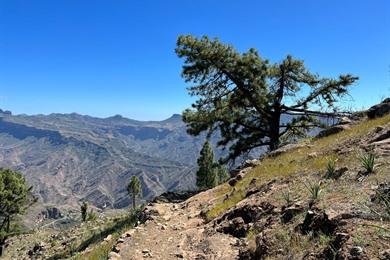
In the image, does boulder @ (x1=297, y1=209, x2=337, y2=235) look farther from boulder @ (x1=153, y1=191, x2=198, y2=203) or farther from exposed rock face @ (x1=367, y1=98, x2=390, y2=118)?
exposed rock face @ (x1=367, y1=98, x2=390, y2=118)

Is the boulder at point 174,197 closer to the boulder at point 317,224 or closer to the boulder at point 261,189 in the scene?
the boulder at point 261,189

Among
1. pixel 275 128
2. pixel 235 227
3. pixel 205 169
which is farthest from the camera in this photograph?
pixel 205 169

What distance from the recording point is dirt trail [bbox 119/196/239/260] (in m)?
11.3

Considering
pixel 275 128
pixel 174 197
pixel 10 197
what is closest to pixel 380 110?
pixel 275 128

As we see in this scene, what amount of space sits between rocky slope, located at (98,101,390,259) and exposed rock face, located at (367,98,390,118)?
1738mm

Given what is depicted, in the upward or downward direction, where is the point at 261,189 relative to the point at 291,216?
upward

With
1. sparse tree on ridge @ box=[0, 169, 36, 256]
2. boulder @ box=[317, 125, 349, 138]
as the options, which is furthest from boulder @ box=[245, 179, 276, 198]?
sparse tree on ridge @ box=[0, 169, 36, 256]

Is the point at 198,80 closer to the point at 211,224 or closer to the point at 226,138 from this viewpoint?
the point at 226,138

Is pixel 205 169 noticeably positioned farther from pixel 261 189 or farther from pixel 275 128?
pixel 261 189

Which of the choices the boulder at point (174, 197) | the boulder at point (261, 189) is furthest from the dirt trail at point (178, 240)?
the boulder at point (174, 197)

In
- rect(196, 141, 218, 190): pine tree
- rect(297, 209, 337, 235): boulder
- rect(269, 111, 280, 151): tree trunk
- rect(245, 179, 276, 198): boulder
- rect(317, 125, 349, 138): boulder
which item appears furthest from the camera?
rect(196, 141, 218, 190): pine tree

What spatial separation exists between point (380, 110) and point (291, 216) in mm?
13010

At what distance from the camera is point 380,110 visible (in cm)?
2066

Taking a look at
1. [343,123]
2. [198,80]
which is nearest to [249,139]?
[198,80]
